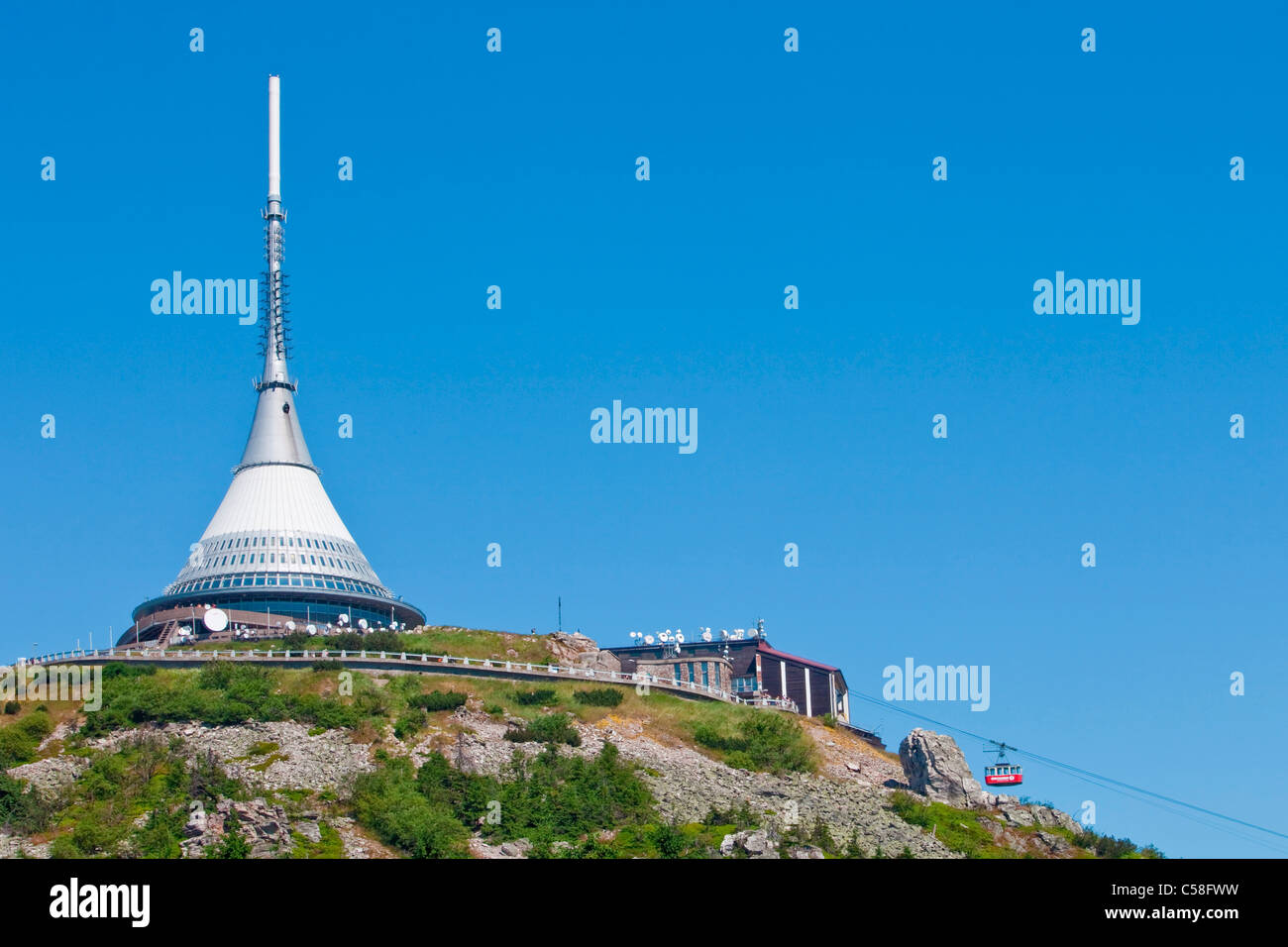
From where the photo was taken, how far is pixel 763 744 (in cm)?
8688

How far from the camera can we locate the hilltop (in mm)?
70500

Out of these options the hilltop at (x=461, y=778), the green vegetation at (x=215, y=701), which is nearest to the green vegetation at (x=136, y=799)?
the hilltop at (x=461, y=778)

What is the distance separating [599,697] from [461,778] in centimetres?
1481

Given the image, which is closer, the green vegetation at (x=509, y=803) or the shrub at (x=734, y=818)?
the green vegetation at (x=509, y=803)

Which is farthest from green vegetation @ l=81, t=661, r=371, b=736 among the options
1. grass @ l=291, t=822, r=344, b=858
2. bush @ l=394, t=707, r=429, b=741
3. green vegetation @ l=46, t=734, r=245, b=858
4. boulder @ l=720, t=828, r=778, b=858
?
boulder @ l=720, t=828, r=778, b=858

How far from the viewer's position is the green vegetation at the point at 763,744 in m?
85.1

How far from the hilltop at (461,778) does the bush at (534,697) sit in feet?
0.76

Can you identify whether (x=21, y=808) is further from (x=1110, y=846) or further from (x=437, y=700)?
(x=1110, y=846)

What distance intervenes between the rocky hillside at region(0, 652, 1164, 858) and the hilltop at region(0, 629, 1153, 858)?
131mm

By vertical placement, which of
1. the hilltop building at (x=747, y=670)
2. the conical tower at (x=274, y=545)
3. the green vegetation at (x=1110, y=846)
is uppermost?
the conical tower at (x=274, y=545)

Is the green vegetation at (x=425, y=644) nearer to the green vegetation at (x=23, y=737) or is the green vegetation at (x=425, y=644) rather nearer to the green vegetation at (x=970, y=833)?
the green vegetation at (x=23, y=737)
